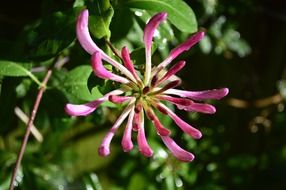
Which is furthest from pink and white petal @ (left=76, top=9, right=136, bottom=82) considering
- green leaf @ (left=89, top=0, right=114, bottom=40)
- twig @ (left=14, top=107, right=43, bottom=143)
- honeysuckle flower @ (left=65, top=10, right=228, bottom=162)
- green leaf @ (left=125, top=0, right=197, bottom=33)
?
twig @ (left=14, top=107, right=43, bottom=143)

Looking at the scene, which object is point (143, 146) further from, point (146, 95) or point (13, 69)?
point (13, 69)

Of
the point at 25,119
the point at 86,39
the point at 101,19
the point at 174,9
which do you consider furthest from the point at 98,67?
the point at 25,119

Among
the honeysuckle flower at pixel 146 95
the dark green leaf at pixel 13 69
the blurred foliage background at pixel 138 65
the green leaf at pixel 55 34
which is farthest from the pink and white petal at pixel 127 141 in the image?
the dark green leaf at pixel 13 69

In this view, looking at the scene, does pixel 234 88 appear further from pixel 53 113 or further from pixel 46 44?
pixel 46 44

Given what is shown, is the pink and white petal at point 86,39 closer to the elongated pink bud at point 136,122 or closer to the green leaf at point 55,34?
the elongated pink bud at point 136,122

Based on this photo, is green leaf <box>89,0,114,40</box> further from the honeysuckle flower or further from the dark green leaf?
the dark green leaf

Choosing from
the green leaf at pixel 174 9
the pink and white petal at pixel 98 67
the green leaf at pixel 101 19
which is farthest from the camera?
the green leaf at pixel 174 9

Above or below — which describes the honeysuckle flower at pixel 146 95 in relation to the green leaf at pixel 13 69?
above

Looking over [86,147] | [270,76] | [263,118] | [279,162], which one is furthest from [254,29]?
[86,147]

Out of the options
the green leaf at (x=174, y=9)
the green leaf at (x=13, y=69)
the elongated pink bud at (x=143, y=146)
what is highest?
the green leaf at (x=174, y=9)
